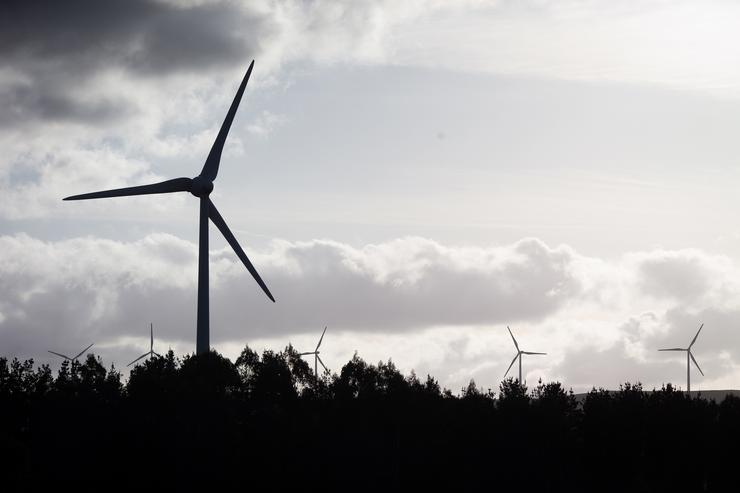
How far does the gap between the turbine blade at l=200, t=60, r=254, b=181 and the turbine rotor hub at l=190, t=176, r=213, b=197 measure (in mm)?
918

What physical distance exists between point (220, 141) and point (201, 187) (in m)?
6.31

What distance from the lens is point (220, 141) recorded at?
126250 mm

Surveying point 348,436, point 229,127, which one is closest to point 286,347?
point 348,436

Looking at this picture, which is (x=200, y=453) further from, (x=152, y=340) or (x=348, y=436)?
(x=152, y=340)

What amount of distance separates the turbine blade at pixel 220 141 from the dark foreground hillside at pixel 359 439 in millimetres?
22103

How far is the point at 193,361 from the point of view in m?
164

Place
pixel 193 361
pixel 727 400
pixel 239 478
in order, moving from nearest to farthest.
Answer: pixel 239 478
pixel 727 400
pixel 193 361

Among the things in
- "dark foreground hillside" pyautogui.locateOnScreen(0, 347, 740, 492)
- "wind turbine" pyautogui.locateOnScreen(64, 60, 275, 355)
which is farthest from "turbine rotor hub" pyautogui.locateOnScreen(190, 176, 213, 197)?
"dark foreground hillside" pyautogui.locateOnScreen(0, 347, 740, 492)

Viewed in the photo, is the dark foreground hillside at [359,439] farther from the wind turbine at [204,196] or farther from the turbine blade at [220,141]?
the turbine blade at [220,141]

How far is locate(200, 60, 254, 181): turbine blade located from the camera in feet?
408

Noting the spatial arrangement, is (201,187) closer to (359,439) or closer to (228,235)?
(228,235)

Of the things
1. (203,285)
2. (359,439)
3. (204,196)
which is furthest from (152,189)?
(359,439)

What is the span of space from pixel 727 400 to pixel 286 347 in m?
65.4

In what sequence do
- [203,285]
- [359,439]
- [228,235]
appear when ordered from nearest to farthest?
[203,285]
[228,235]
[359,439]
